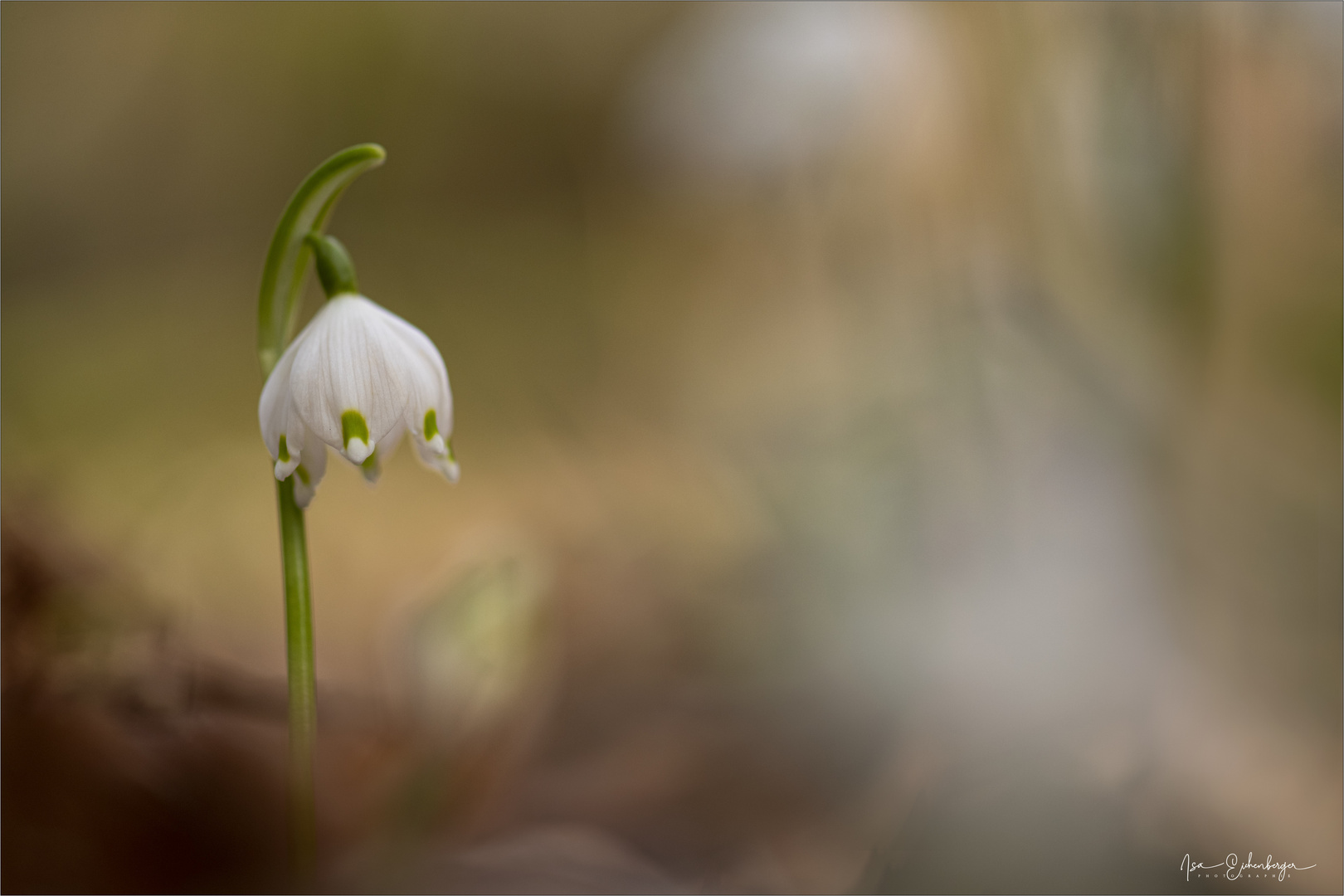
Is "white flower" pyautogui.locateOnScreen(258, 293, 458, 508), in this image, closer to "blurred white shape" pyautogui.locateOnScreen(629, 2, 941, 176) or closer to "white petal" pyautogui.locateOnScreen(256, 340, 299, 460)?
"white petal" pyautogui.locateOnScreen(256, 340, 299, 460)

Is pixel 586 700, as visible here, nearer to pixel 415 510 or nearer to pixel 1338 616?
pixel 415 510

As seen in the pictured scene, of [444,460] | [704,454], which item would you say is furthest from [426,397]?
[704,454]

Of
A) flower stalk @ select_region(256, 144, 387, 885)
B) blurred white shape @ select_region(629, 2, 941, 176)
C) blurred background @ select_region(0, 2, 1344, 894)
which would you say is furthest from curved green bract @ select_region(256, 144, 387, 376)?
blurred white shape @ select_region(629, 2, 941, 176)

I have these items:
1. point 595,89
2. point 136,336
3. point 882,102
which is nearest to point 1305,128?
point 882,102

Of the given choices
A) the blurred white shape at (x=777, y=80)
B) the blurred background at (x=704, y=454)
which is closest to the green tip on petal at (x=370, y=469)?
the blurred background at (x=704, y=454)

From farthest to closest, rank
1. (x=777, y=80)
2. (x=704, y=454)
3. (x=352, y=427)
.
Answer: (x=704, y=454)
(x=777, y=80)
(x=352, y=427)

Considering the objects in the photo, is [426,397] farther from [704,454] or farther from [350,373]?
[704,454]

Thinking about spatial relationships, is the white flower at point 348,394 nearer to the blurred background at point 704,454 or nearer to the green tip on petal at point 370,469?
the green tip on petal at point 370,469
